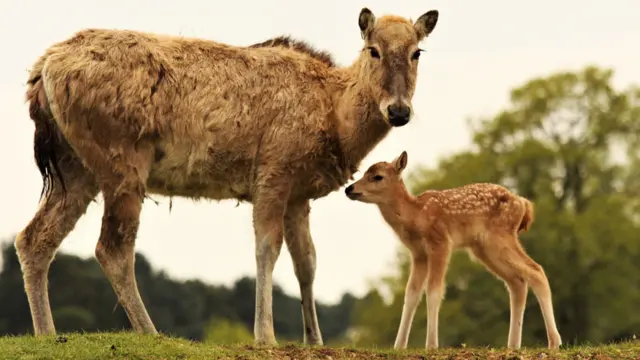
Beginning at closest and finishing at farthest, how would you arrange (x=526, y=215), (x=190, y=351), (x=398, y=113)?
(x=190, y=351) → (x=398, y=113) → (x=526, y=215)

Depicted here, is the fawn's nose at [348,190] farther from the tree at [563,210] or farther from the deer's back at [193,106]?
the tree at [563,210]

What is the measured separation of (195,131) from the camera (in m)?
13.8

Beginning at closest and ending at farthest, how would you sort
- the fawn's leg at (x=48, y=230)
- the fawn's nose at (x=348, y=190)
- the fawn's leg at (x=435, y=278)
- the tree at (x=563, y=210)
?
the fawn's leg at (x=48, y=230) → the fawn's leg at (x=435, y=278) → the fawn's nose at (x=348, y=190) → the tree at (x=563, y=210)

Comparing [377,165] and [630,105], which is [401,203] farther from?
[630,105]

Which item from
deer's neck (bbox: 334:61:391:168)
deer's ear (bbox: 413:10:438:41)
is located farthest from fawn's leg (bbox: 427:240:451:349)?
deer's ear (bbox: 413:10:438:41)

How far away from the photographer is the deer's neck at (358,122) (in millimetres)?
14344

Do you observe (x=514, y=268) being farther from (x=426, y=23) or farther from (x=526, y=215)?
(x=426, y=23)

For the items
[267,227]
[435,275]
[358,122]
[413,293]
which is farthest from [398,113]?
[413,293]

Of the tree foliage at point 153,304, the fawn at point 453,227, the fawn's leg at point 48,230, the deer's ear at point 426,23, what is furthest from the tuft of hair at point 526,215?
the tree foliage at point 153,304

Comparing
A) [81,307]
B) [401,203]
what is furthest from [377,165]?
[81,307]

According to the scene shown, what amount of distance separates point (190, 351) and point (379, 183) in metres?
4.21

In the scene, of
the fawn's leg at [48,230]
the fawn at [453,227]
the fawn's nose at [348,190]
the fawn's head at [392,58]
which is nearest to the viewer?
the fawn's head at [392,58]

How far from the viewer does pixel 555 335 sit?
563 inches

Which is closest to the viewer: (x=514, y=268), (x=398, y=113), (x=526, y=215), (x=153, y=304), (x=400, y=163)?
(x=398, y=113)
